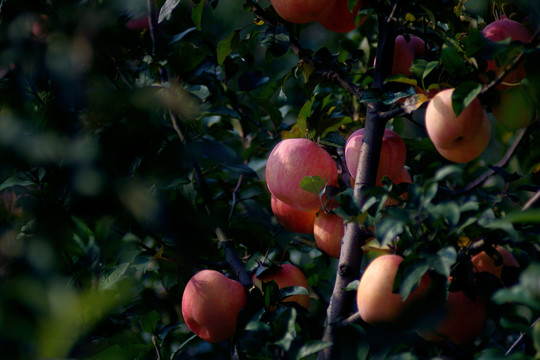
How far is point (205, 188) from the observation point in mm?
1104

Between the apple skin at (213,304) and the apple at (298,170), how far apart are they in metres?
0.24

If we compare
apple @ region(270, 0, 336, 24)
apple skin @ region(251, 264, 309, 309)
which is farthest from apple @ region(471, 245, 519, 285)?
apple @ region(270, 0, 336, 24)

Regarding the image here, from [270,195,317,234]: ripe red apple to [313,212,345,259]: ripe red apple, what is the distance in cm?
10

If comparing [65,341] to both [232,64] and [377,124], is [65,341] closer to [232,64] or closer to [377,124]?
[377,124]

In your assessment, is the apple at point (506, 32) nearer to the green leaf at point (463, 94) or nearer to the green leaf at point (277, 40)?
the green leaf at point (463, 94)

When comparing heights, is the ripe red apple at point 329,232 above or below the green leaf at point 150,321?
above

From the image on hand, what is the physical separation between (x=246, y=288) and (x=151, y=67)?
2.16 ft

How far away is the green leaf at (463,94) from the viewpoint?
33.3 inches

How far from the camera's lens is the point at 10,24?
1.70 ft

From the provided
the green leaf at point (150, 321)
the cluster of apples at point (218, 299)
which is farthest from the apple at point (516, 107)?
the green leaf at point (150, 321)

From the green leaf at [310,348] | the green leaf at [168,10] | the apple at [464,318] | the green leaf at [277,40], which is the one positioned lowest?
the apple at [464,318]

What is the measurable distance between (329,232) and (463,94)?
45cm

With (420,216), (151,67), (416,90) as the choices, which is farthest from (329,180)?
(151,67)

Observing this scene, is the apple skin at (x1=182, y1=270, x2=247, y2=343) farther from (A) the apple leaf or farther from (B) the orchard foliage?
(A) the apple leaf
